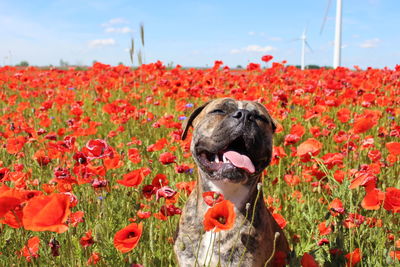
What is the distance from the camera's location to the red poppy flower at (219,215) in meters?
1.53

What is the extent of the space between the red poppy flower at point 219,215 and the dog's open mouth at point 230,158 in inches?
23.7

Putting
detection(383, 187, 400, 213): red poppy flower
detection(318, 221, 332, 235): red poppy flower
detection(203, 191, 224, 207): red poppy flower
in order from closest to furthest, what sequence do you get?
1. detection(383, 187, 400, 213): red poppy flower
2. detection(203, 191, 224, 207): red poppy flower
3. detection(318, 221, 332, 235): red poppy flower

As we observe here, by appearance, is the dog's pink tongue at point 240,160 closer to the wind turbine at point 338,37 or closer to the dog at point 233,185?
the dog at point 233,185

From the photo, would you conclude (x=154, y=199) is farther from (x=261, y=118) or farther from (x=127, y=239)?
(x=127, y=239)

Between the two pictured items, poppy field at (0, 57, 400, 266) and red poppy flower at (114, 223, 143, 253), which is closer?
red poppy flower at (114, 223, 143, 253)

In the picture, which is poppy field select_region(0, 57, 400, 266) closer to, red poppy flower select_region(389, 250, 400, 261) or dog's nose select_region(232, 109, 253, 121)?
red poppy flower select_region(389, 250, 400, 261)

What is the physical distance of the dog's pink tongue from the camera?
2194 millimetres

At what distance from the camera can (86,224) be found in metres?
2.78

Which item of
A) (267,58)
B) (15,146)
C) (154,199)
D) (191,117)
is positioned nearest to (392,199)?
(191,117)

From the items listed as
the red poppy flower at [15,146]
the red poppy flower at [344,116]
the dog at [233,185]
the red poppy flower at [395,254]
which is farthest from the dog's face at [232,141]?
the red poppy flower at [344,116]

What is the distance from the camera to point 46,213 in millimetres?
1408

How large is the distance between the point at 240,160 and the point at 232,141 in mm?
155

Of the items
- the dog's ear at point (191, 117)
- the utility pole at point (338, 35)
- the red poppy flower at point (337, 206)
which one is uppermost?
the utility pole at point (338, 35)

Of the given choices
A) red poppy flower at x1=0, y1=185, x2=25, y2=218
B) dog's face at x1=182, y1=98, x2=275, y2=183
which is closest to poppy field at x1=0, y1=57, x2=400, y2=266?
red poppy flower at x1=0, y1=185, x2=25, y2=218
